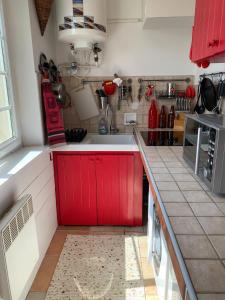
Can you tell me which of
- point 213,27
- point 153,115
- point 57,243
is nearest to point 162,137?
point 153,115

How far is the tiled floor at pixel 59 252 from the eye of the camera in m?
1.54

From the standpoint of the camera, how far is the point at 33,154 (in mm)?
1763

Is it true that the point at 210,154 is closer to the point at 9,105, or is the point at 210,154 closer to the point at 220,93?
the point at 220,93

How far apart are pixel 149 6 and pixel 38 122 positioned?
132 cm

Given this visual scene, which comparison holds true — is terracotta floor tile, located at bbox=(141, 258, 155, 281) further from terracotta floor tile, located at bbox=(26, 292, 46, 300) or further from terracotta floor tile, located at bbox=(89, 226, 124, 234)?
terracotta floor tile, located at bbox=(26, 292, 46, 300)

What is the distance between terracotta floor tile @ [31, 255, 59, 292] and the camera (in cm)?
158

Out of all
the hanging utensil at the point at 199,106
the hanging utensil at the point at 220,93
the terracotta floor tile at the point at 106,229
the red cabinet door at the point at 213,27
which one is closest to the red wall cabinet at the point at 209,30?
the red cabinet door at the point at 213,27

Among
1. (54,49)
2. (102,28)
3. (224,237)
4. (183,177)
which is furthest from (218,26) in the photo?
(54,49)

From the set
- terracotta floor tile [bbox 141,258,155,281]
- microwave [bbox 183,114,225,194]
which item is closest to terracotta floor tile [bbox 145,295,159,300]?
terracotta floor tile [bbox 141,258,155,281]

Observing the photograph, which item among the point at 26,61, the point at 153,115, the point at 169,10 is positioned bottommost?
the point at 153,115

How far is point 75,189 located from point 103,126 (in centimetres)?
77

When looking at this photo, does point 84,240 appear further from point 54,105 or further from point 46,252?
point 54,105

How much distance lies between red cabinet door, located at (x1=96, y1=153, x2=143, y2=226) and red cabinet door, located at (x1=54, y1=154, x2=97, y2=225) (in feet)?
0.22

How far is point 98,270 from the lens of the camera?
67.2 inches
